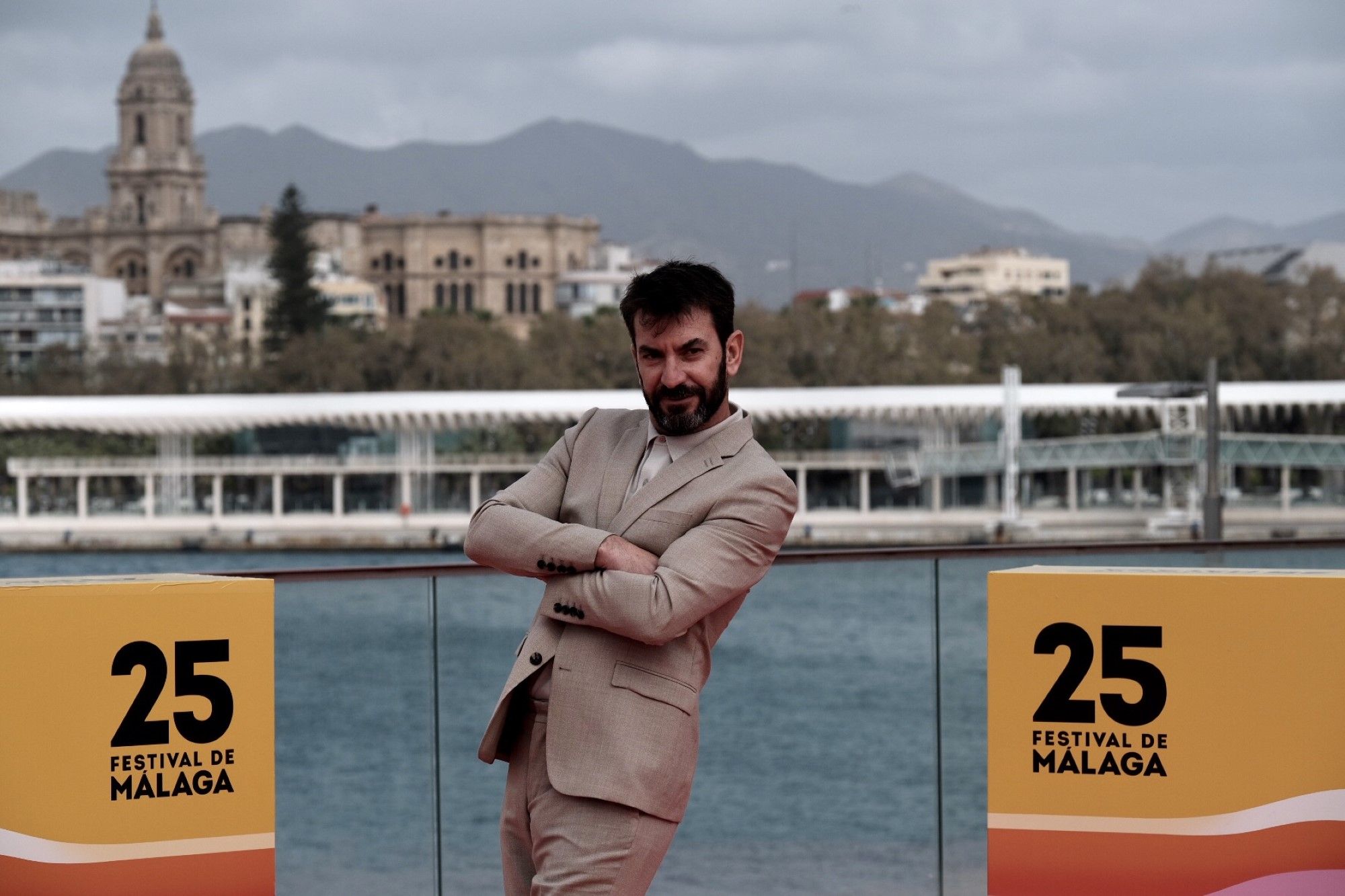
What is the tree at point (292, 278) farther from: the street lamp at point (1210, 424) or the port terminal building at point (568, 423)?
the street lamp at point (1210, 424)

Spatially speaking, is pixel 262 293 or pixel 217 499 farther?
pixel 262 293

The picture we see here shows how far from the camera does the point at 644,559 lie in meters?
1.96

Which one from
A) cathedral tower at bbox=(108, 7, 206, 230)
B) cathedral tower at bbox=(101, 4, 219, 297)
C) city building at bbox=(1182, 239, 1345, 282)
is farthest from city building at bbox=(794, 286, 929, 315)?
cathedral tower at bbox=(108, 7, 206, 230)

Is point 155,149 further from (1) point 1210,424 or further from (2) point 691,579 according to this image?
(2) point 691,579

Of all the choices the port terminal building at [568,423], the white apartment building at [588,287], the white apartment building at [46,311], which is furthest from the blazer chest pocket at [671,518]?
the white apartment building at [588,287]

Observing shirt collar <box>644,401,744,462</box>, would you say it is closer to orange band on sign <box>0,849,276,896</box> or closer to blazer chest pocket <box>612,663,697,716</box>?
blazer chest pocket <box>612,663,697,716</box>

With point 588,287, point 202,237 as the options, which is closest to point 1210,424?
point 588,287

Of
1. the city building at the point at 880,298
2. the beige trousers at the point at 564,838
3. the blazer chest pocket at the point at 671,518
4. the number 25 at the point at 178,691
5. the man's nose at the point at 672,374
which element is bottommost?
the beige trousers at the point at 564,838

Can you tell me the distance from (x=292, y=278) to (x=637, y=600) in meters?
59.1

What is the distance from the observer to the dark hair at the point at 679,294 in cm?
196

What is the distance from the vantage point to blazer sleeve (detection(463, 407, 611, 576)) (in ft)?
6.47

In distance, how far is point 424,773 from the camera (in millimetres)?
18156

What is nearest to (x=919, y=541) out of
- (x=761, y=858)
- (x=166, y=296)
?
(x=761, y=858)

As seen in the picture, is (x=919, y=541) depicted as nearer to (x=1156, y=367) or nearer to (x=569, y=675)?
(x=1156, y=367)
